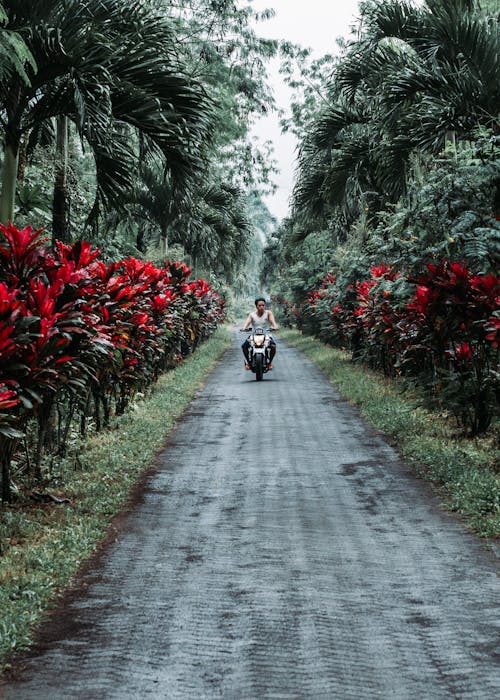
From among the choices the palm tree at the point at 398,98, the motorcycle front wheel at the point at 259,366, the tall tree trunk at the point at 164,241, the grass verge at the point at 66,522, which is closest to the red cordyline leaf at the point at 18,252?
the grass verge at the point at 66,522

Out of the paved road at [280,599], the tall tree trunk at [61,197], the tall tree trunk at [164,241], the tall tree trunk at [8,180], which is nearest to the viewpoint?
the paved road at [280,599]

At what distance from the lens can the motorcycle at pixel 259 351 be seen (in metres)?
15.5

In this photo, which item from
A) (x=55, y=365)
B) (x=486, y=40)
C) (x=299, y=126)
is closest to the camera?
(x=55, y=365)

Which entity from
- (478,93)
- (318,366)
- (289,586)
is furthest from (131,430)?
(318,366)

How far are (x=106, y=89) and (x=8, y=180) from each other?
1335mm

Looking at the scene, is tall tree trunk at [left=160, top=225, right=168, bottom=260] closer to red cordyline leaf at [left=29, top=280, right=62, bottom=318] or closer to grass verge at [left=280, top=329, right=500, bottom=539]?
grass verge at [left=280, top=329, right=500, bottom=539]

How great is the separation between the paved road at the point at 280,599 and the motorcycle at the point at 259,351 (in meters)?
8.04

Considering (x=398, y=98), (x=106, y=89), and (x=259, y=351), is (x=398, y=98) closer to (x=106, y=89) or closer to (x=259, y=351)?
(x=106, y=89)

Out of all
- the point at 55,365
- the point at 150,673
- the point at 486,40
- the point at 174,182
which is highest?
the point at 486,40

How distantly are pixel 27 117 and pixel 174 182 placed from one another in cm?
159

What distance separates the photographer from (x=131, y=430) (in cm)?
905

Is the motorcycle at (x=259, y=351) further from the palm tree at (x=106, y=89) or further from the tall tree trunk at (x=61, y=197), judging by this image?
the palm tree at (x=106, y=89)

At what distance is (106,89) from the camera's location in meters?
6.93

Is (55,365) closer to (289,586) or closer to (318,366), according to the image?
(289,586)
